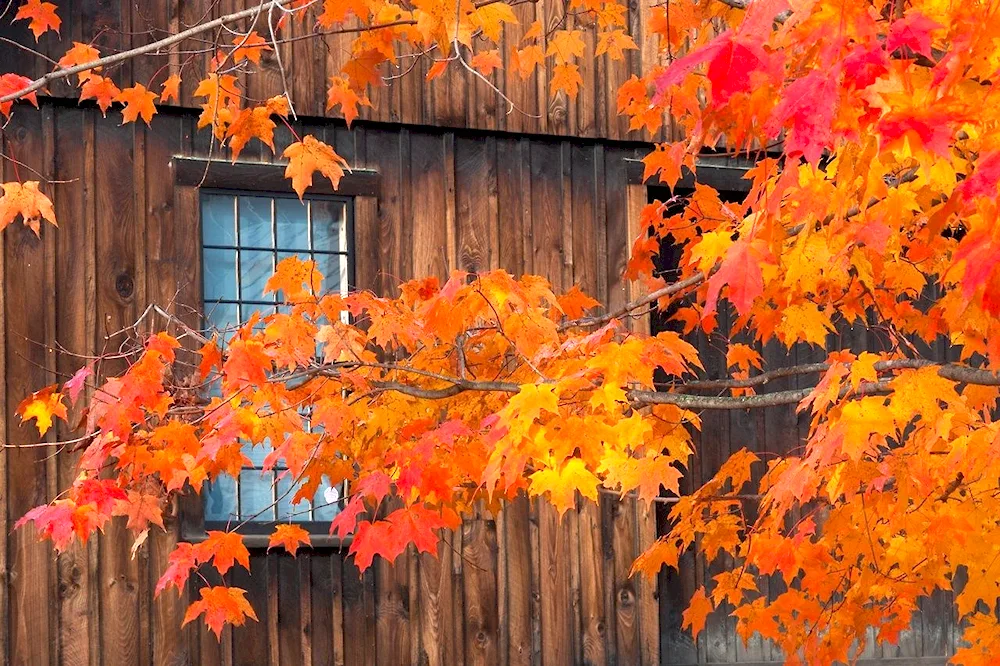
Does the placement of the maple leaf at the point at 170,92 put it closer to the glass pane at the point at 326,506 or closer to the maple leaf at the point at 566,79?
the maple leaf at the point at 566,79

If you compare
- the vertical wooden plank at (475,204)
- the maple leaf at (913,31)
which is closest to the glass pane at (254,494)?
the vertical wooden plank at (475,204)

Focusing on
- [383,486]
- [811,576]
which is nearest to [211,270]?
[383,486]

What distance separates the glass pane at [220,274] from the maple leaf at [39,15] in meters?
1.64

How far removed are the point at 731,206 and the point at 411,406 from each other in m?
2.02

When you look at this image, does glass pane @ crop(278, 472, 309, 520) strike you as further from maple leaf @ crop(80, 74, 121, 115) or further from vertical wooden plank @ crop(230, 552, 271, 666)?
maple leaf @ crop(80, 74, 121, 115)

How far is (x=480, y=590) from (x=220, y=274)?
255cm

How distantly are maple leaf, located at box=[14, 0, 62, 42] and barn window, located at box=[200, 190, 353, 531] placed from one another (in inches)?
54.3

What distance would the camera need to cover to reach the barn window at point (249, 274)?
8664 millimetres

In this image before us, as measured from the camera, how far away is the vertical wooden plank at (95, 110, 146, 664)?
809 cm

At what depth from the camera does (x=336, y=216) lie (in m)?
9.05

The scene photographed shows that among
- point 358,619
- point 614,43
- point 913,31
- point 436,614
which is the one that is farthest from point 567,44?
point 913,31

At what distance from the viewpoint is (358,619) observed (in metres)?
8.70

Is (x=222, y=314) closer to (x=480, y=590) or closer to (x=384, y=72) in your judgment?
(x=384, y=72)

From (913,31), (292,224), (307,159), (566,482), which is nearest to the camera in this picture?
(913,31)
